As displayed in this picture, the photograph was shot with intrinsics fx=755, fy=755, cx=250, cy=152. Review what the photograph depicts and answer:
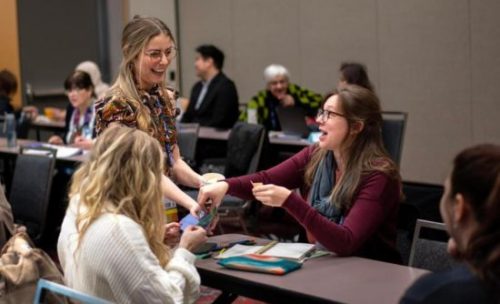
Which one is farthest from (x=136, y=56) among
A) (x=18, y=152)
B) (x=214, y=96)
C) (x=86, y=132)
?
(x=214, y=96)

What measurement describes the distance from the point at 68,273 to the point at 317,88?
6040 mm

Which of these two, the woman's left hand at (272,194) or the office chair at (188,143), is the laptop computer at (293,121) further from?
the woman's left hand at (272,194)

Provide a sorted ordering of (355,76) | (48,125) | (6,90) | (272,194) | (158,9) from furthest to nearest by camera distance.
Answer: (158,9) → (48,125) → (6,90) → (355,76) → (272,194)

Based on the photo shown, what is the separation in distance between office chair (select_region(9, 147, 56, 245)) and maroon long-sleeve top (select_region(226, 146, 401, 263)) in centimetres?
191

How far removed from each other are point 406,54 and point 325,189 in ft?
15.4

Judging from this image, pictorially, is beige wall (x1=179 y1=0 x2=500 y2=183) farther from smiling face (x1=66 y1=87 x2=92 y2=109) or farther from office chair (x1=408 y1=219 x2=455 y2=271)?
office chair (x1=408 y1=219 x2=455 y2=271)

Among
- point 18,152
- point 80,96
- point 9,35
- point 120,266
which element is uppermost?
point 9,35

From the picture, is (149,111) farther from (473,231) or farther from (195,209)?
(473,231)

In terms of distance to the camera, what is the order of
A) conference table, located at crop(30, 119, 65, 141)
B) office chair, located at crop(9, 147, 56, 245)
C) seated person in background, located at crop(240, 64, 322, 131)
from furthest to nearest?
1. conference table, located at crop(30, 119, 65, 141)
2. seated person in background, located at crop(240, 64, 322, 131)
3. office chair, located at crop(9, 147, 56, 245)

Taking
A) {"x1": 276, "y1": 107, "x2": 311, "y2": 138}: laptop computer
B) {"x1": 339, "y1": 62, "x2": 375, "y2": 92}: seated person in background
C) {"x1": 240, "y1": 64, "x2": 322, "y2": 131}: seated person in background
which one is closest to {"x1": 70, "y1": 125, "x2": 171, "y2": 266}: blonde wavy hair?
{"x1": 339, "y1": 62, "x2": 375, "y2": 92}: seated person in background

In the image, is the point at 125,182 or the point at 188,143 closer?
the point at 125,182

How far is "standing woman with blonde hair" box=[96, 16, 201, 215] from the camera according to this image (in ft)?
9.71

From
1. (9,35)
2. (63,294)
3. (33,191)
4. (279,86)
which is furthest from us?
(9,35)

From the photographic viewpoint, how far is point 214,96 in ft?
23.7
